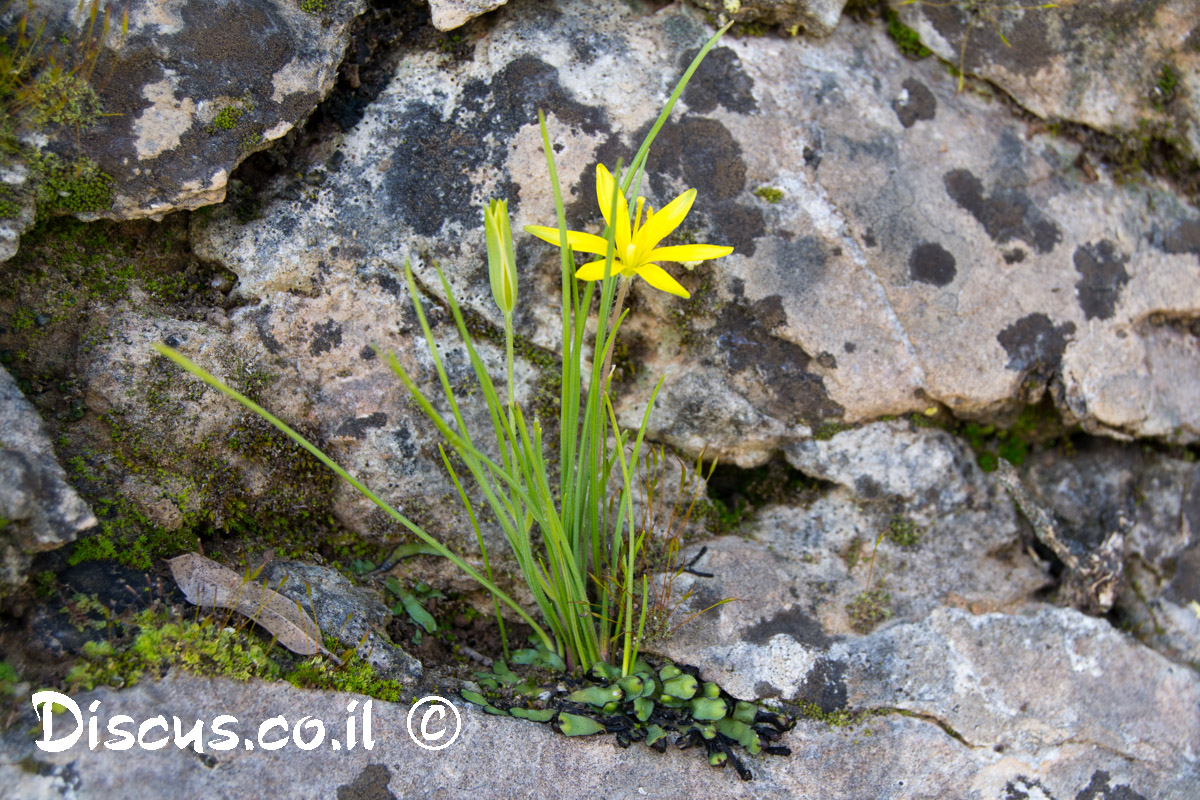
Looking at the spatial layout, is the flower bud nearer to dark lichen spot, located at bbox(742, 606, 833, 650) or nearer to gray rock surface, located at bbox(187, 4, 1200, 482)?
gray rock surface, located at bbox(187, 4, 1200, 482)

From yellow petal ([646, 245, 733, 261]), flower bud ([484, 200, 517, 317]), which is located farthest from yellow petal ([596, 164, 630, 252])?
flower bud ([484, 200, 517, 317])

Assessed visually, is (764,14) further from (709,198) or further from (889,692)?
(889,692)

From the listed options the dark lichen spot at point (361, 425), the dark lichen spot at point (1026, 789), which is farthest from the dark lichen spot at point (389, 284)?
the dark lichen spot at point (1026, 789)

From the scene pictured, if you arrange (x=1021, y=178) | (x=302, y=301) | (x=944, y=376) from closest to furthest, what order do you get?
(x=302, y=301) < (x=944, y=376) < (x=1021, y=178)

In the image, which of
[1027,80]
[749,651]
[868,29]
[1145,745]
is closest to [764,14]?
[868,29]

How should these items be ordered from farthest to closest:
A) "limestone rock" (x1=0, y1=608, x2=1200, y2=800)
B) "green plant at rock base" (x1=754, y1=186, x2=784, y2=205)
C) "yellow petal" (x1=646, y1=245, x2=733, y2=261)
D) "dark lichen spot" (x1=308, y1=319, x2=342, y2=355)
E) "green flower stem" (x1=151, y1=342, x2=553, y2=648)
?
"green plant at rock base" (x1=754, y1=186, x2=784, y2=205), "dark lichen spot" (x1=308, y1=319, x2=342, y2=355), "yellow petal" (x1=646, y1=245, x2=733, y2=261), "limestone rock" (x1=0, y1=608, x2=1200, y2=800), "green flower stem" (x1=151, y1=342, x2=553, y2=648)

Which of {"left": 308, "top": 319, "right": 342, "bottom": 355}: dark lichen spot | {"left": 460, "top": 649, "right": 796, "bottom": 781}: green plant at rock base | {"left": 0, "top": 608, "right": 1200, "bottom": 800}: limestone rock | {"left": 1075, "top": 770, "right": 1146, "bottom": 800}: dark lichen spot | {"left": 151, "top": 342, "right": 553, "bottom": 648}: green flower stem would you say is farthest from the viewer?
{"left": 308, "top": 319, "right": 342, "bottom": 355}: dark lichen spot

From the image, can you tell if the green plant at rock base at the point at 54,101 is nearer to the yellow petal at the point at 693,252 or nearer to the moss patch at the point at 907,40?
A: the yellow petal at the point at 693,252
